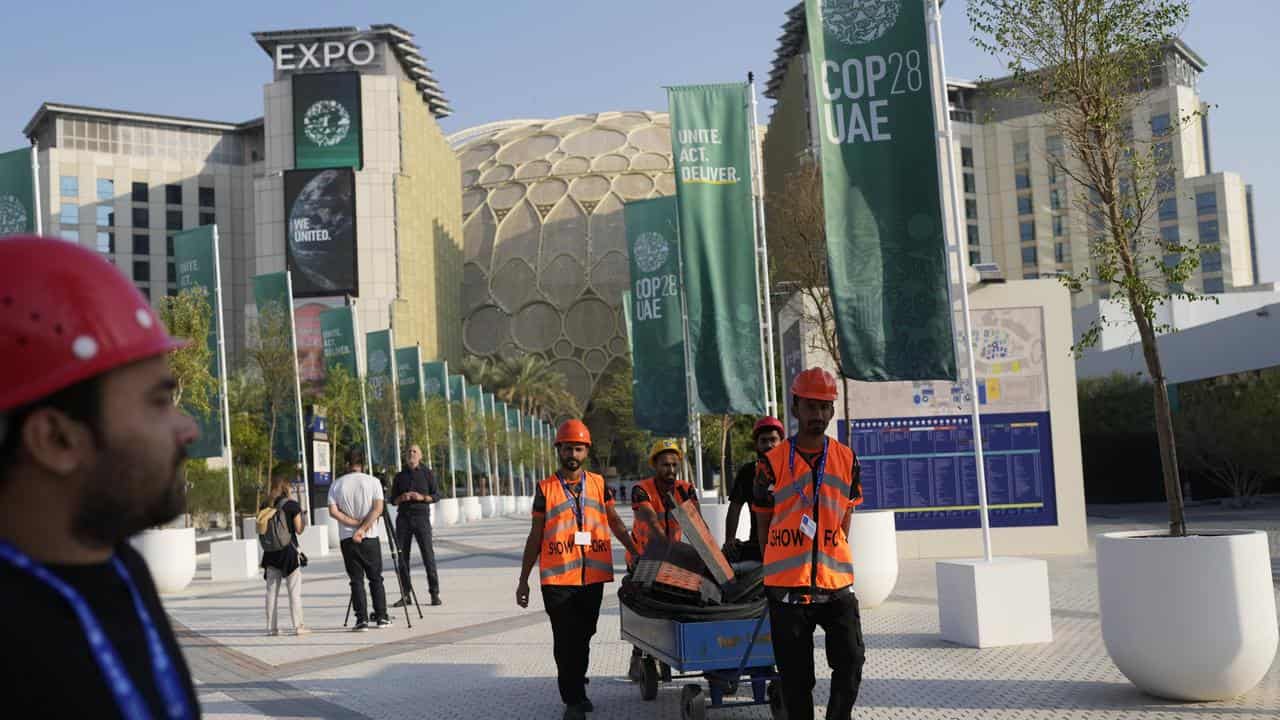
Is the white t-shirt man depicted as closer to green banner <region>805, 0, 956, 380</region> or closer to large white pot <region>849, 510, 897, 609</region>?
large white pot <region>849, 510, 897, 609</region>

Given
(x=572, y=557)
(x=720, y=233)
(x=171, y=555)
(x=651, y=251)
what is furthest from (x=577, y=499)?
(x=171, y=555)

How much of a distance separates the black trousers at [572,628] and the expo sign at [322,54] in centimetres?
7676

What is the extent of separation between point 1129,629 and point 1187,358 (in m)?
39.3

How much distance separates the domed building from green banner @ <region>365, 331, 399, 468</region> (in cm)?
6039

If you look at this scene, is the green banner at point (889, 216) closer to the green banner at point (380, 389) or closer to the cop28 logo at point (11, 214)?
the cop28 logo at point (11, 214)

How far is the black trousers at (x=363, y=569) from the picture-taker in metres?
12.9

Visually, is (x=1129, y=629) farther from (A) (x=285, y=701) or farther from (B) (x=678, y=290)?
(B) (x=678, y=290)

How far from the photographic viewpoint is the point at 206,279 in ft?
77.1

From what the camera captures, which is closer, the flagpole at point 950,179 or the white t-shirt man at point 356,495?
the flagpole at point 950,179

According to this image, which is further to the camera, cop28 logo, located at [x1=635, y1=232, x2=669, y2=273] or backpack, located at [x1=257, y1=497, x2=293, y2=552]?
cop28 logo, located at [x1=635, y1=232, x2=669, y2=273]

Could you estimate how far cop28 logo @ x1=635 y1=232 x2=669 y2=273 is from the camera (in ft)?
64.2

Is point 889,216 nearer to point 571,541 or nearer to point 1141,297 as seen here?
point 1141,297

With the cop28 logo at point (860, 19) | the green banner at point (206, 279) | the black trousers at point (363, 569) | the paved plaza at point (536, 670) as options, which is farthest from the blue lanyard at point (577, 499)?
the green banner at point (206, 279)

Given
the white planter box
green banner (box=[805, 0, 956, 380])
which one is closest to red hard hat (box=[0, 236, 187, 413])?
green banner (box=[805, 0, 956, 380])
